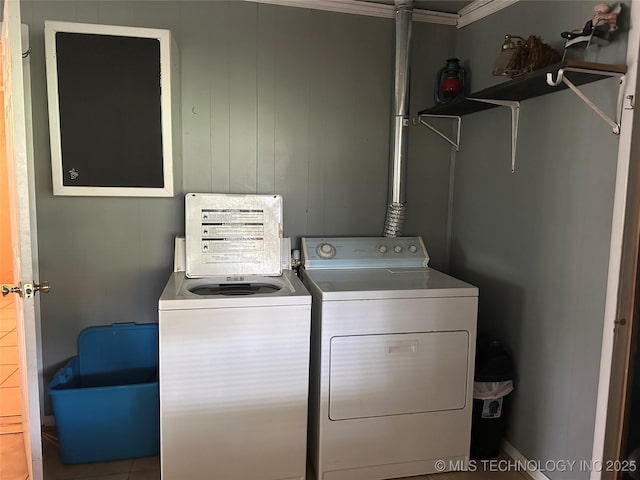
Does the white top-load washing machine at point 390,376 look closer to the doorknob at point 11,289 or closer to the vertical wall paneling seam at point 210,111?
the vertical wall paneling seam at point 210,111

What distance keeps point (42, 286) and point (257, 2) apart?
170cm

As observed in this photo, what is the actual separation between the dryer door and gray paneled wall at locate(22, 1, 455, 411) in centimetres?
85

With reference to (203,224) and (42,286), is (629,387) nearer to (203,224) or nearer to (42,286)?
(203,224)

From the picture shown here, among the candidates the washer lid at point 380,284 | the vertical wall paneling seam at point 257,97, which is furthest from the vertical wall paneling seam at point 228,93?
the washer lid at point 380,284

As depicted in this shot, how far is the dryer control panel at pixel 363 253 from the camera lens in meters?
2.40

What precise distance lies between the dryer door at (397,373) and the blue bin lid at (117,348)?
3.46ft

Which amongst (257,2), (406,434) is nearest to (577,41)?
(257,2)

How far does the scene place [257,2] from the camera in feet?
7.81

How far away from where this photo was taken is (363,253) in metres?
2.45

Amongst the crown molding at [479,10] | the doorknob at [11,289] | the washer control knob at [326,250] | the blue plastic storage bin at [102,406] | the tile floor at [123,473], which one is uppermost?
the crown molding at [479,10]

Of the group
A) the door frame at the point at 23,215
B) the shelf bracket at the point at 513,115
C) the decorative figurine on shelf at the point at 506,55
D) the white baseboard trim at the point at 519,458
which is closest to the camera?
the door frame at the point at 23,215

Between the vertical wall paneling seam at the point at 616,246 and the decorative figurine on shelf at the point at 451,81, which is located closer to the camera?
the vertical wall paneling seam at the point at 616,246

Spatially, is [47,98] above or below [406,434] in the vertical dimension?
above
